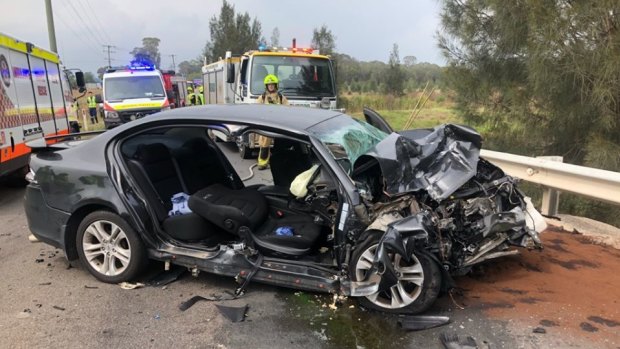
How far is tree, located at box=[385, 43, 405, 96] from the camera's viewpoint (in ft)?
103

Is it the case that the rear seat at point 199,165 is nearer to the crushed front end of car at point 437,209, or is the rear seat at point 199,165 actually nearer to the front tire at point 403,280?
the crushed front end of car at point 437,209

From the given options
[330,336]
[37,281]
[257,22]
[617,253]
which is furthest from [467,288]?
[257,22]

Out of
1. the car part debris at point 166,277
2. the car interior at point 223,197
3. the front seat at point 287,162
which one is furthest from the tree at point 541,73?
the car part debris at point 166,277

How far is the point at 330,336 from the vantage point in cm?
334

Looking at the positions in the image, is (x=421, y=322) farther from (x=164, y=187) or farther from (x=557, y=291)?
(x=164, y=187)

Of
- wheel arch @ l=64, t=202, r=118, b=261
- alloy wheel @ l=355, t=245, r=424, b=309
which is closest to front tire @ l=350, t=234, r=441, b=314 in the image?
alloy wheel @ l=355, t=245, r=424, b=309

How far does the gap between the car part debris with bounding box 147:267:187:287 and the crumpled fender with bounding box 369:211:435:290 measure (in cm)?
188

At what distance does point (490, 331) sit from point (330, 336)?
3.56 feet

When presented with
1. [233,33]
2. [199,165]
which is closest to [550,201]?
[199,165]

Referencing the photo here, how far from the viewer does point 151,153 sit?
4.50m

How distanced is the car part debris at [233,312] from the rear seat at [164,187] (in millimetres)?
739

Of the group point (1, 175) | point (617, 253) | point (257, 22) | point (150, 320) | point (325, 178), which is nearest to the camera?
point (150, 320)

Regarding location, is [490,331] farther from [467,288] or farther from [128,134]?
[128,134]

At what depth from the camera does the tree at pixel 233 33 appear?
39375mm
